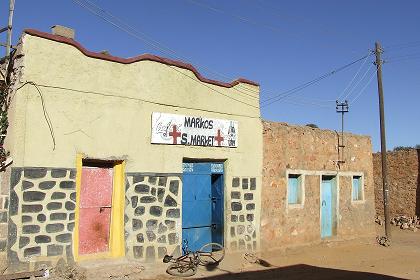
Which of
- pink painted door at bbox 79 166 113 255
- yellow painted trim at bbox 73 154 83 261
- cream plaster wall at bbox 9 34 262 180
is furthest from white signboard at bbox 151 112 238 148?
yellow painted trim at bbox 73 154 83 261

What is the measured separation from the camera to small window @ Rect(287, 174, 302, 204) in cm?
1334

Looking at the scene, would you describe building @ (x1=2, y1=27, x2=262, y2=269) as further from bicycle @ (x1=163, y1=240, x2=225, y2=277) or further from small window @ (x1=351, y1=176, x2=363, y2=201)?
small window @ (x1=351, y1=176, x2=363, y2=201)

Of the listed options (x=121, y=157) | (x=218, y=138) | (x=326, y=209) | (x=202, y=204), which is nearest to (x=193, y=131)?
(x=218, y=138)

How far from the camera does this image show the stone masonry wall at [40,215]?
7.85m

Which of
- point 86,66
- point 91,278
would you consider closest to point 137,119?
point 86,66

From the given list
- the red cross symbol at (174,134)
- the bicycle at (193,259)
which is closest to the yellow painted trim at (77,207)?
the bicycle at (193,259)

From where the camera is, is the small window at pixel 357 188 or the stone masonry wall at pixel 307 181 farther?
the small window at pixel 357 188

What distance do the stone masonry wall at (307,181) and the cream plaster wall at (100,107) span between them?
1.77m

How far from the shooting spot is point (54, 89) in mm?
8406

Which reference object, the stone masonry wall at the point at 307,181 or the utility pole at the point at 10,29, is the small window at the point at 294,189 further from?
the utility pole at the point at 10,29

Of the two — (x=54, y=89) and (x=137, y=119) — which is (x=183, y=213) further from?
(x=54, y=89)

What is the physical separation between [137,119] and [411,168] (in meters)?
16.7

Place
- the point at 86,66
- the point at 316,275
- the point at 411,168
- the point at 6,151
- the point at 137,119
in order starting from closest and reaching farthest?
the point at 6,151
the point at 86,66
the point at 137,119
the point at 316,275
the point at 411,168

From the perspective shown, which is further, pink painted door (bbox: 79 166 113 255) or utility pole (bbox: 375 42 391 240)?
utility pole (bbox: 375 42 391 240)
